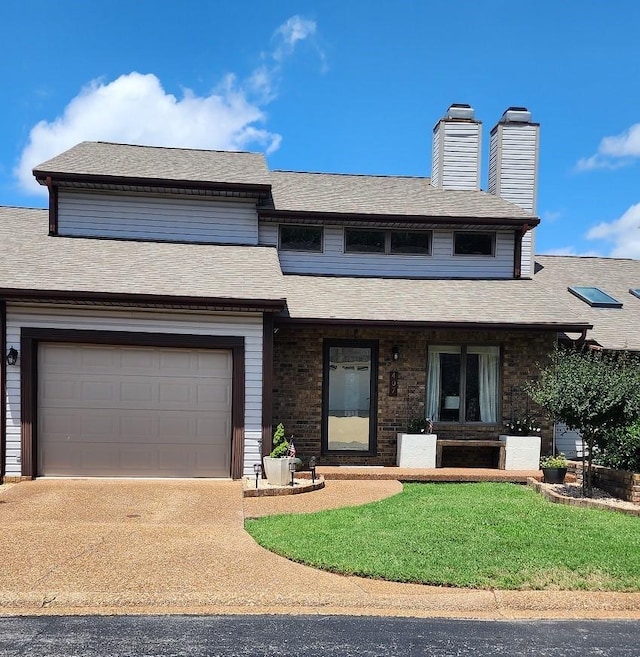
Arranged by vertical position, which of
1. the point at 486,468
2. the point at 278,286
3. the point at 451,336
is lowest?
the point at 486,468

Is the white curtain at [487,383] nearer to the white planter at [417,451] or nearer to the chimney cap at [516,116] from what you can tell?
the white planter at [417,451]

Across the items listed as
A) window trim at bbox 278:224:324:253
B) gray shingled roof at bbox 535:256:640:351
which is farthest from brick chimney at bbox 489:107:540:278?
window trim at bbox 278:224:324:253

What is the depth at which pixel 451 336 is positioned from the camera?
12.5m

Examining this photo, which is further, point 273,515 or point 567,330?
point 567,330

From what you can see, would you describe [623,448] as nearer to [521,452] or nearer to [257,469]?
[521,452]

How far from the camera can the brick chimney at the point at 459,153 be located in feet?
55.2

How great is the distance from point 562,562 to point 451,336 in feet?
21.4

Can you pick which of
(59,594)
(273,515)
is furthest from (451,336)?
(59,594)

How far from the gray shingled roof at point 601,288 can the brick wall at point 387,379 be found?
1.60 meters

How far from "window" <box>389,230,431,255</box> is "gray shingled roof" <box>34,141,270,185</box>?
10.8 ft

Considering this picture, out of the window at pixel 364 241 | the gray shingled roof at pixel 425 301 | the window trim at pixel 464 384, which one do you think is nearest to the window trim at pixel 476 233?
the gray shingled roof at pixel 425 301

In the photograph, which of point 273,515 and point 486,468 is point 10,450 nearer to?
point 273,515

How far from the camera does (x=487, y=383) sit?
41.5 feet

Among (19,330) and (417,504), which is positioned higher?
(19,330)
